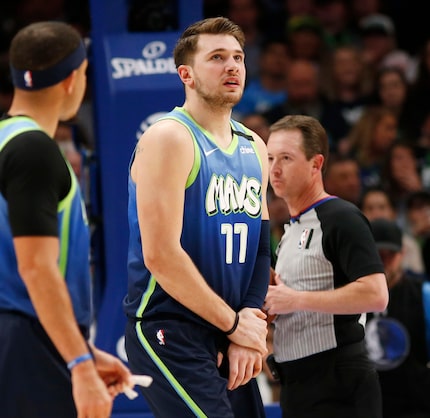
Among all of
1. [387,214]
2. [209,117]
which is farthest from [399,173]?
[209,117]

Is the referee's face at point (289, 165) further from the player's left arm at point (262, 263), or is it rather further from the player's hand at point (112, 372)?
the player's hand at point (112, 372)

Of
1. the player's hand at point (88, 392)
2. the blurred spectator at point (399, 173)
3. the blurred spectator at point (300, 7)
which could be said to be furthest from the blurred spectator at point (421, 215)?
the player's hand at point (88, 392)

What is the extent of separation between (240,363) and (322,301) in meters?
0.60

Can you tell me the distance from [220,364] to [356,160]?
5066mm

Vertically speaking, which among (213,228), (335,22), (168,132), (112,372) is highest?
(168,132)

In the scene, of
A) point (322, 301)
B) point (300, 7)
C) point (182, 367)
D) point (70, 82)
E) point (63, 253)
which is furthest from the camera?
point (300, 7)

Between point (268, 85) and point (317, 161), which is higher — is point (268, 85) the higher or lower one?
the lower one

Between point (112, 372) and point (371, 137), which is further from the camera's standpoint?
point (371, 137)

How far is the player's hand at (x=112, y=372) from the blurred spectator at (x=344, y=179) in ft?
16.9

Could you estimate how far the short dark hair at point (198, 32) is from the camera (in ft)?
12.9

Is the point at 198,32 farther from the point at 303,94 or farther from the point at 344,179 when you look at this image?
the point at 303,94

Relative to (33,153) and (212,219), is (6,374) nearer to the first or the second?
(33,153)

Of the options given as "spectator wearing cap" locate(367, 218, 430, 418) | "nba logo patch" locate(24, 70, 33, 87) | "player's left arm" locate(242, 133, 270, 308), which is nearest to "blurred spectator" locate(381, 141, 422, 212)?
"spectator wearing cap" locate(367, 218, 430, 418)

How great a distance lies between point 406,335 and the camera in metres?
5.71
